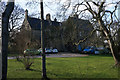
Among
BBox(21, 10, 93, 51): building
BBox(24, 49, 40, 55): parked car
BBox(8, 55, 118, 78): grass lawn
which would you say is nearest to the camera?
BBox(8, 55, 118, 78): grass lawn

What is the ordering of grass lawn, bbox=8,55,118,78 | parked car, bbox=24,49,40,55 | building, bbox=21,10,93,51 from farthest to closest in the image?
building, bbox=21,10,93,51
parked car, bbox=24,49,40,55
grass lawn, bbox=8,55,118,78

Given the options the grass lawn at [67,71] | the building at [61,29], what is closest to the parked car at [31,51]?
the grass lawn at [67,71]

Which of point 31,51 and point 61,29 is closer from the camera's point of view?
point 31,51

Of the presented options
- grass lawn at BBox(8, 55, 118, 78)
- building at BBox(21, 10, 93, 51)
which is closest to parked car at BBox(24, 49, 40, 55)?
grass lawn at BBox(8, 55, 118, 78)

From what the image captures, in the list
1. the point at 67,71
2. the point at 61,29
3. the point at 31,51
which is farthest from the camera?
the point at 61,29

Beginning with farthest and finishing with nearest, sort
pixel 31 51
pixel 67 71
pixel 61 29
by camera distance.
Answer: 1. pixel 61 29
2. pixel 31 51
3. pixel 67 71

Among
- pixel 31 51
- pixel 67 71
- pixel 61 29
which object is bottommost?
pixel 67 71

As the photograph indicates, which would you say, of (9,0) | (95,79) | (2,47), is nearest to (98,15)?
(95,79)

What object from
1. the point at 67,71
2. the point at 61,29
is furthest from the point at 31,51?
the point at 61,29

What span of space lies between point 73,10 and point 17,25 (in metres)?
20.4

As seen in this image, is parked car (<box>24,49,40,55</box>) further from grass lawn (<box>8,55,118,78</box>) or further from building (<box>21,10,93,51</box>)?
building (<box>21,10,93,51</box>)

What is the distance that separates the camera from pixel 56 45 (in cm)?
3834

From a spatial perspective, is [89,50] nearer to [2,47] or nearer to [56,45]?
[56,45]

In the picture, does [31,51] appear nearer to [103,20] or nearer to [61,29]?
[103,20]
